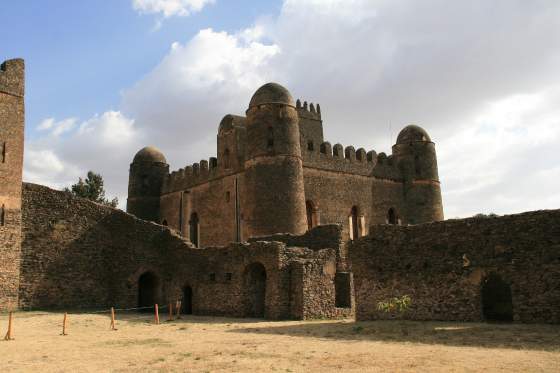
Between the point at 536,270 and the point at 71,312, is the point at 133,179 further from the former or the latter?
the point at 536,270

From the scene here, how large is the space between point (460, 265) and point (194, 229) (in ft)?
67.0

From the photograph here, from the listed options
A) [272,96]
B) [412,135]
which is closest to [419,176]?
[412,135]

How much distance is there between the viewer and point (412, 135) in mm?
32750

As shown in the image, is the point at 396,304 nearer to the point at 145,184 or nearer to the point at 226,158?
the point at 226,158

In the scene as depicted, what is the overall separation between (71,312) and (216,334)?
875 centimetres

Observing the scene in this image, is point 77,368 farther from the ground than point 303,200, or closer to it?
closer to it

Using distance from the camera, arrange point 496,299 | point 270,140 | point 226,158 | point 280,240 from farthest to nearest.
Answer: point 226,158 < point 270,140 < point 280,240 < point 496,299

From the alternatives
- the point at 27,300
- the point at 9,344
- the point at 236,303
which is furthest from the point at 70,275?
the point at 9,344

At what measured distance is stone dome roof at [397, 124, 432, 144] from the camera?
107 ft

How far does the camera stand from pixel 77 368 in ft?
28.8

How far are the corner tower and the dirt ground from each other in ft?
14.9

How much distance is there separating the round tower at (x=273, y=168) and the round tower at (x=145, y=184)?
1149 cm

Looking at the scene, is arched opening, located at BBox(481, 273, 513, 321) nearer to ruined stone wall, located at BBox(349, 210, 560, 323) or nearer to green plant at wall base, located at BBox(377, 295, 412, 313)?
ruined stone wall, located at BBox(349, 210, 560, 323)

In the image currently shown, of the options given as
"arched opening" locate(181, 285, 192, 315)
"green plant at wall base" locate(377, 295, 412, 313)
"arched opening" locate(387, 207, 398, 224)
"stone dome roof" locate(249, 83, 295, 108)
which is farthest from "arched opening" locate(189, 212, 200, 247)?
"green plant at wall base" locate(377, 295, 412, 313)
